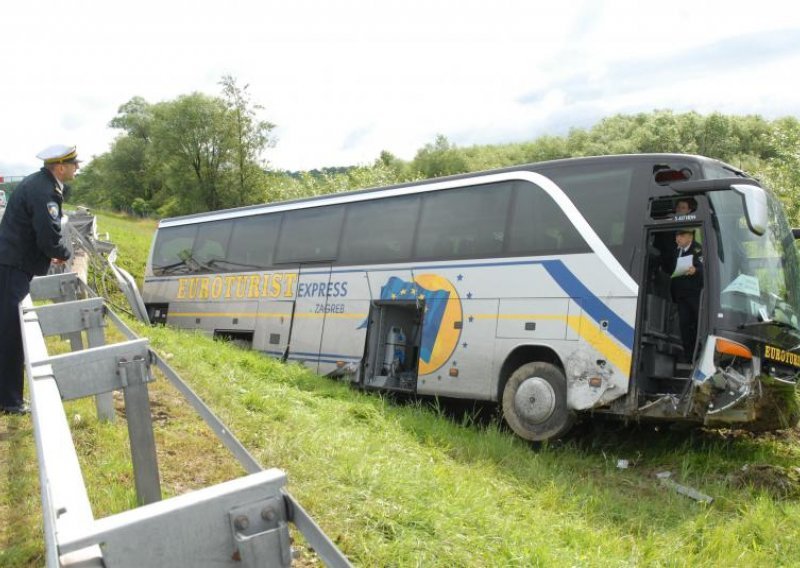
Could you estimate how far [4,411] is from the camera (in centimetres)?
534

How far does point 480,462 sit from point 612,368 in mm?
1830

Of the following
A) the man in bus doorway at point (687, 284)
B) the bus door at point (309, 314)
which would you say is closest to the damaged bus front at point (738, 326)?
the man in bus doorway at point (687, 284)

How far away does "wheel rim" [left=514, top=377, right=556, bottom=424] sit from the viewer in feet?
26.5

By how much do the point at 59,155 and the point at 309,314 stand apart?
6.24 m

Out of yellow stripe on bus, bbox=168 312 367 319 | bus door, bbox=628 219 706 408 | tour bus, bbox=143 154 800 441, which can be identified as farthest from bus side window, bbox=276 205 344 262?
bus door, bbox=628 219 706 408

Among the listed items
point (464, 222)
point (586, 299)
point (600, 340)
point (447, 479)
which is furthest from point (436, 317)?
point (447, 479)

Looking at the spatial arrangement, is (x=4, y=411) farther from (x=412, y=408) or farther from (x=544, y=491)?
(x=412, y=408)

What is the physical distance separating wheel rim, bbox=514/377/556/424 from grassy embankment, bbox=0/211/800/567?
0.33 meters

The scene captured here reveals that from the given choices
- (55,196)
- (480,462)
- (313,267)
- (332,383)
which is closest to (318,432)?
(480,462)

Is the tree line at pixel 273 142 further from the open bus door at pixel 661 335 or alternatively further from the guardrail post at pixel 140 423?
the guardrail post at pixel 140 423

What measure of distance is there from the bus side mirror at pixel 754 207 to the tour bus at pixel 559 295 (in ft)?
0.06

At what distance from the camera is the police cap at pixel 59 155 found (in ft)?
18.1

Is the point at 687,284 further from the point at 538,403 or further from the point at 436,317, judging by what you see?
the point at 436,317

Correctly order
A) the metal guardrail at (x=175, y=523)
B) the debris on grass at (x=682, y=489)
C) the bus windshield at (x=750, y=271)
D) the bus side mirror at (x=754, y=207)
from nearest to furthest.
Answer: the metal guardrail at (x=175, y=523) < the debris on grass at (x=682, y=489) < the bus side mirror at (x=754, y=207) < the bus windshield at (x=750, y=271)
